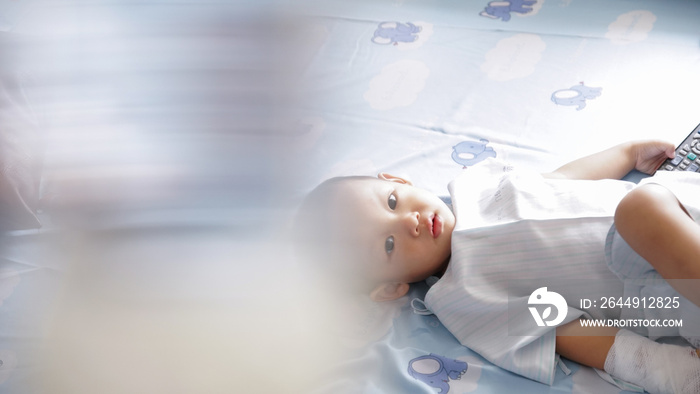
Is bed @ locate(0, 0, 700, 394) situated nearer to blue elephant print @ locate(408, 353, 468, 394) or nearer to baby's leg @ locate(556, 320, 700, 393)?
blue elephant print @ locate(408, 353, 468, 394)

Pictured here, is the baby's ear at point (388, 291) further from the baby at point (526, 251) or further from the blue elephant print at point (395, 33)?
the blue elephant print at point (395, 33)

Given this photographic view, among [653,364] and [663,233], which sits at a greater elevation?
[663,233]

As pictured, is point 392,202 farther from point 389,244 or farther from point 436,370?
point 436,370

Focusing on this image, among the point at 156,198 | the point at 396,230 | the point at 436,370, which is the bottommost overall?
the point at 436,370

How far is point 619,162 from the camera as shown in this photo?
3.00ft

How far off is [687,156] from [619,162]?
3.8 inches

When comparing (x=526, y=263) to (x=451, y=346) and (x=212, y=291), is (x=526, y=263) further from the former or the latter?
(x=212, y=291)

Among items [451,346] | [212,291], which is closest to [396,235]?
[451,346]

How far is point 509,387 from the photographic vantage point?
2.21 feet

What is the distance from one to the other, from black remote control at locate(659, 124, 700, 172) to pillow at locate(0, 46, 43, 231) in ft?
2.86

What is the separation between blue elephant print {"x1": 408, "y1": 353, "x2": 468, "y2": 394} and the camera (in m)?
0.69

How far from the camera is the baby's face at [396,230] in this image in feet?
2.52

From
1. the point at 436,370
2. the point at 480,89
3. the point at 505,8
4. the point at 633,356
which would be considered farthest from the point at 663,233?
the point at 505,8

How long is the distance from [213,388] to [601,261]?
56 centimetres
